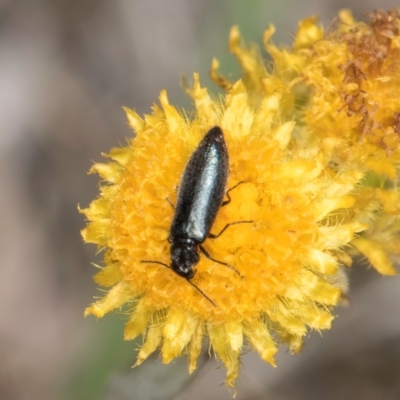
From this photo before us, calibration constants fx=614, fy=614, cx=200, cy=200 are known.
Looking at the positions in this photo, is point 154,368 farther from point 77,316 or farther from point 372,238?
point 77,316

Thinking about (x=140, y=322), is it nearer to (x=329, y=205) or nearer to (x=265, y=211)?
(x=265, y=211)

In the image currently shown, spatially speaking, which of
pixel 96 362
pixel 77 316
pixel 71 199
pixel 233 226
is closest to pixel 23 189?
pixel 71 199

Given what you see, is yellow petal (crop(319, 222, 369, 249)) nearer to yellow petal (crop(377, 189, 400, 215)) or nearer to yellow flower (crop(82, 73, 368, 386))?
yellow flower (crop(82, 73, 368, 386))

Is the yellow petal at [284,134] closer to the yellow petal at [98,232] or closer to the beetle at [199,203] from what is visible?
the beetle at [199,203]

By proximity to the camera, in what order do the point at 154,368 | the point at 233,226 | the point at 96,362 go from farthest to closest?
the point at 96,362, the point at 154,368, the point at 233,226

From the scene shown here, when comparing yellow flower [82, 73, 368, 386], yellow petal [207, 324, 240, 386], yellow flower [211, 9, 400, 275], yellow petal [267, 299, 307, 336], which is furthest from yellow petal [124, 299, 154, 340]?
yellow flower [211, 9, 400, 275]

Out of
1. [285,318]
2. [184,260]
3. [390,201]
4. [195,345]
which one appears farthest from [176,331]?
[390,201]
